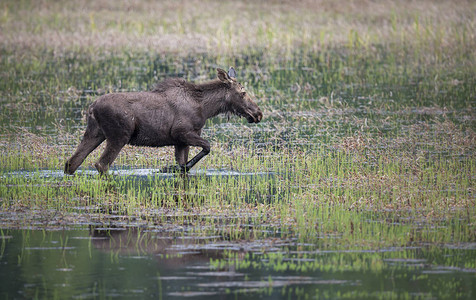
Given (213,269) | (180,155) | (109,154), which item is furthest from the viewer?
(180,155)

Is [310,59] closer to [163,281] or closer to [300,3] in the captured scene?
[300,3]

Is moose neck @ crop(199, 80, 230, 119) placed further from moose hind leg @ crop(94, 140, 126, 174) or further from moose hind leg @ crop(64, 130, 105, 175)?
moose hind leg @ crop(64, 130, 105, 175)

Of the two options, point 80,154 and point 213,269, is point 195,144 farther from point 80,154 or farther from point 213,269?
point 213,269

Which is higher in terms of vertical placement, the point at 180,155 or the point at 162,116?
the point at 162,116

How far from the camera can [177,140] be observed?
1474 centimetres

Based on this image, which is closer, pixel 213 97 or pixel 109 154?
pixel 109 154

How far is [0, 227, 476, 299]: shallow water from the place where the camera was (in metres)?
8.38

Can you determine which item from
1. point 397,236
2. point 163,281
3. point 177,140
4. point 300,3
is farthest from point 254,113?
point 300,3

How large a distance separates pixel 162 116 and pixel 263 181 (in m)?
2.08

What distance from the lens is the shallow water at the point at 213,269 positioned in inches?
330

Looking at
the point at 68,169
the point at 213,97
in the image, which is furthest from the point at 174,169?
the point at 68,169

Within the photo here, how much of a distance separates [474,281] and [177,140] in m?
7.01

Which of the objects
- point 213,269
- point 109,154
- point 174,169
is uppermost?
point 109,154

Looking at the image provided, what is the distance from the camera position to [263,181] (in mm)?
13656
